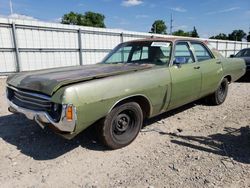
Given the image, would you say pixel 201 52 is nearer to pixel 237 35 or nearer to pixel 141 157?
pixel 141 157

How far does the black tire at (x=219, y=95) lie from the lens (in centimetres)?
574

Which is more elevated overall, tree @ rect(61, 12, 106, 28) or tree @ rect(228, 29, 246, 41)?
tree @ rect(61, 12, 106, 28)

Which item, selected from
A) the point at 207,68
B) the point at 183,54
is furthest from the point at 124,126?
the point at 207,68

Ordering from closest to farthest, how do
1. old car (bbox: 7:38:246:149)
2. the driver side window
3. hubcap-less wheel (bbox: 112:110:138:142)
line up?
old car (bbox: 7:38:246:149) < hubcap-less wheel (bbox: 112:110:138:142) < the driver side window

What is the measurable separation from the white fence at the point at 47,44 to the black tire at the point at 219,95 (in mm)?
8091

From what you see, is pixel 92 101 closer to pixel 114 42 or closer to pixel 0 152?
pixel 0 152

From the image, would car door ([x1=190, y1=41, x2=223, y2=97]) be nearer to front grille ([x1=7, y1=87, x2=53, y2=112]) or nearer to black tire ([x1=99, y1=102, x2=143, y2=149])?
black tire ([x1=99, y1=102, x2=143, y2=149])

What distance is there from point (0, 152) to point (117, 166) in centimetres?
179

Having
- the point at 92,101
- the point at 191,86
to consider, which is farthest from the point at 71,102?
the point at 191,86

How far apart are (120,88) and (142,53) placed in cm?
176

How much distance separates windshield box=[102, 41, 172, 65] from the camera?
14.2 ft

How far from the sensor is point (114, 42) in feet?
45.7

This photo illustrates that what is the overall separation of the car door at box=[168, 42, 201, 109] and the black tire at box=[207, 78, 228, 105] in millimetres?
1041

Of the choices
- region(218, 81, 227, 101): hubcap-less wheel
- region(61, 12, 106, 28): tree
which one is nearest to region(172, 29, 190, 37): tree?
region(61, 12, 106, 28): tree
